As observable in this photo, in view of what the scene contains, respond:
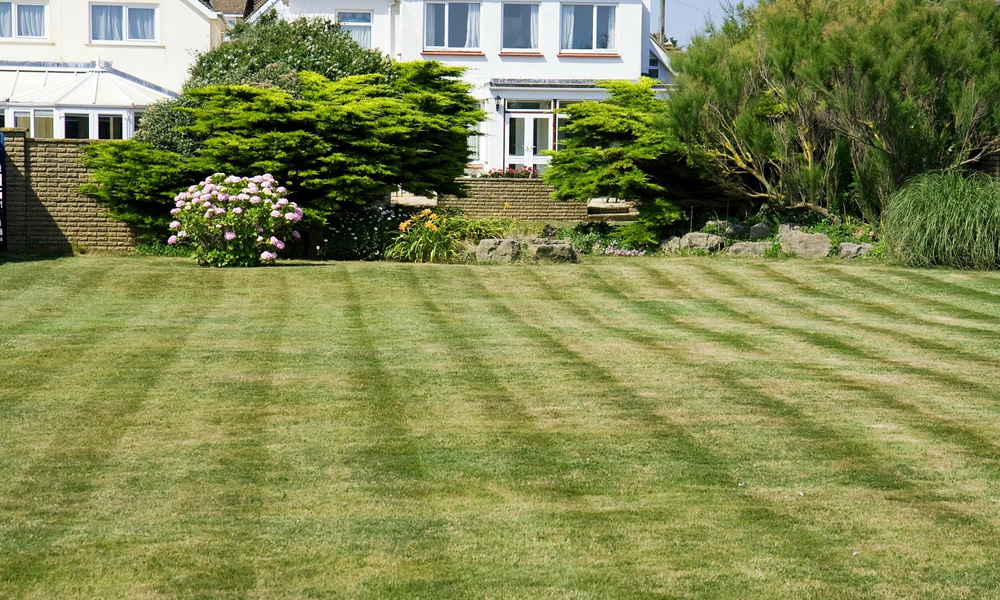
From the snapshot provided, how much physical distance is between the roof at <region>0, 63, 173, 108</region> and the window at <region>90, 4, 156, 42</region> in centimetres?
347

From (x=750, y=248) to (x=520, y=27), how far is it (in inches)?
835

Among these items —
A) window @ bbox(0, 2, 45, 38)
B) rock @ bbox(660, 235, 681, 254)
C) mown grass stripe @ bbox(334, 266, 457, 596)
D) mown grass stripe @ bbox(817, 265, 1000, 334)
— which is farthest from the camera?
window @ bbox(0, 2, 45, 38)

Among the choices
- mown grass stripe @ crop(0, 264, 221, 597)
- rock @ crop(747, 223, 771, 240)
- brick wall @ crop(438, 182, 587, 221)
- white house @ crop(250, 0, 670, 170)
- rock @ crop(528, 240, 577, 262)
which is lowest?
mown grass stripe @ crop(0, 264, 221, 597)

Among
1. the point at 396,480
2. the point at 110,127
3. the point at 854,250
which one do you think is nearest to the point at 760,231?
the point at 854,250

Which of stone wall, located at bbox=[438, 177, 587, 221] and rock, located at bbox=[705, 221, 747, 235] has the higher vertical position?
stone wall, located at bbox=[438, 177, 587, 221]

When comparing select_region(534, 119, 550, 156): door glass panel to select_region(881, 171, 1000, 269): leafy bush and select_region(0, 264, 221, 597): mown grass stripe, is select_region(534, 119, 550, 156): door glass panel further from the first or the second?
select_region(0, 264, 221, 597): mown grass stripe

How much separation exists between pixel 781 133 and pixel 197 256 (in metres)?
10.8

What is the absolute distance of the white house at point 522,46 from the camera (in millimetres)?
39875

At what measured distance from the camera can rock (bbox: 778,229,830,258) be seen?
21047 mm

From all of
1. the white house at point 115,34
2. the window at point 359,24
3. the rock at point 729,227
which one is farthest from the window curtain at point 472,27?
the rock at point 729,227

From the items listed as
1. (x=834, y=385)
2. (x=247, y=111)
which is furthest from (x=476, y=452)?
(x=247, y=111)

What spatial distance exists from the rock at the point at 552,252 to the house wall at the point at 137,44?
1032 inches

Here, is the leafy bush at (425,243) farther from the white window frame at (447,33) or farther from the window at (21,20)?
the window at (21,20)

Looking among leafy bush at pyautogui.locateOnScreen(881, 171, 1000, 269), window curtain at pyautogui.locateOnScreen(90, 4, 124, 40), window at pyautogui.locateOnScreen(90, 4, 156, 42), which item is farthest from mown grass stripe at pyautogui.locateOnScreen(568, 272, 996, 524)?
window curtain at pyautogui.locateOnScreen(90, 4, 124, 40)
